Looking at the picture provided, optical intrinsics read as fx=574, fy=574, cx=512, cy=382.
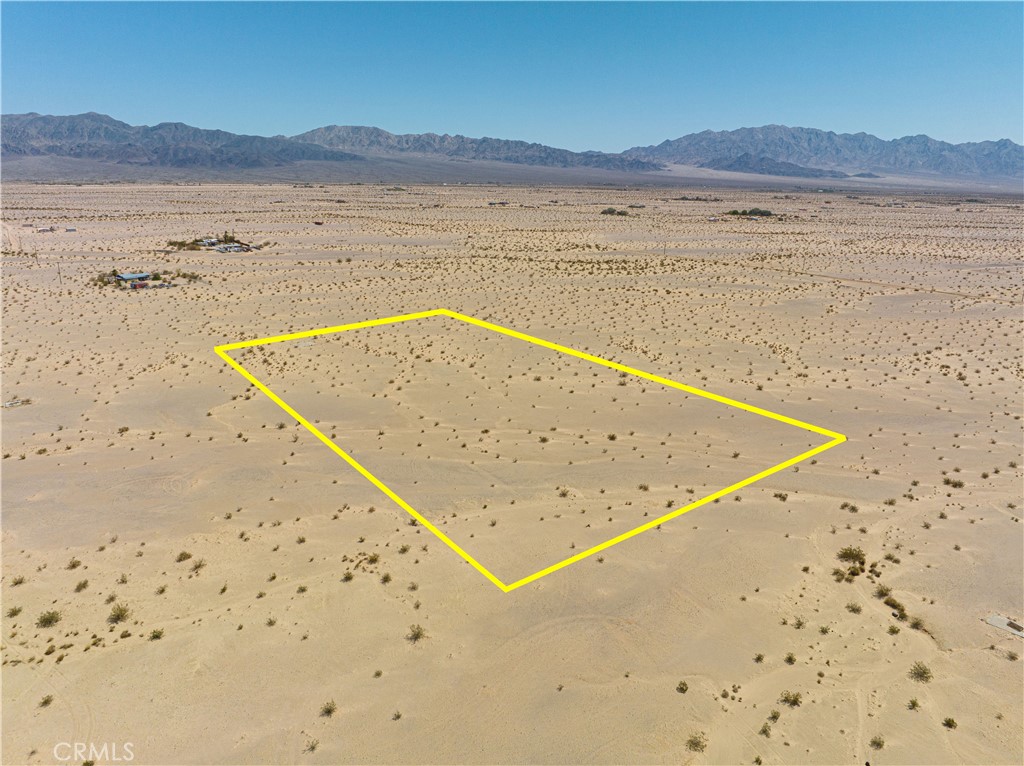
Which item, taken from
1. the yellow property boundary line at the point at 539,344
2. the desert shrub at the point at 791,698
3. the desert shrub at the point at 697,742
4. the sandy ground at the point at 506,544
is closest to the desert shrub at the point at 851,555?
the sandy ground at the point at 506,544

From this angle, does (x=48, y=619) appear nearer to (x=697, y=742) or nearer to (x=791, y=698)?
(x=697, y=742)

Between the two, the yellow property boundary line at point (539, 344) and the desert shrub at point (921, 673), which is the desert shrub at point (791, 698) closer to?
the desert shrub at point (921, 673)

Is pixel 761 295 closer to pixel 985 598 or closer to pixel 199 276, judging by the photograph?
pixel 985 598

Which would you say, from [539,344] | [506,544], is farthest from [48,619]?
[539,344]

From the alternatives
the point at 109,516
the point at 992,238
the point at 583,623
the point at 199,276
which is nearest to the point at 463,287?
the point at 199,276

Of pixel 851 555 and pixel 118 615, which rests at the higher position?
pixel 851 555
